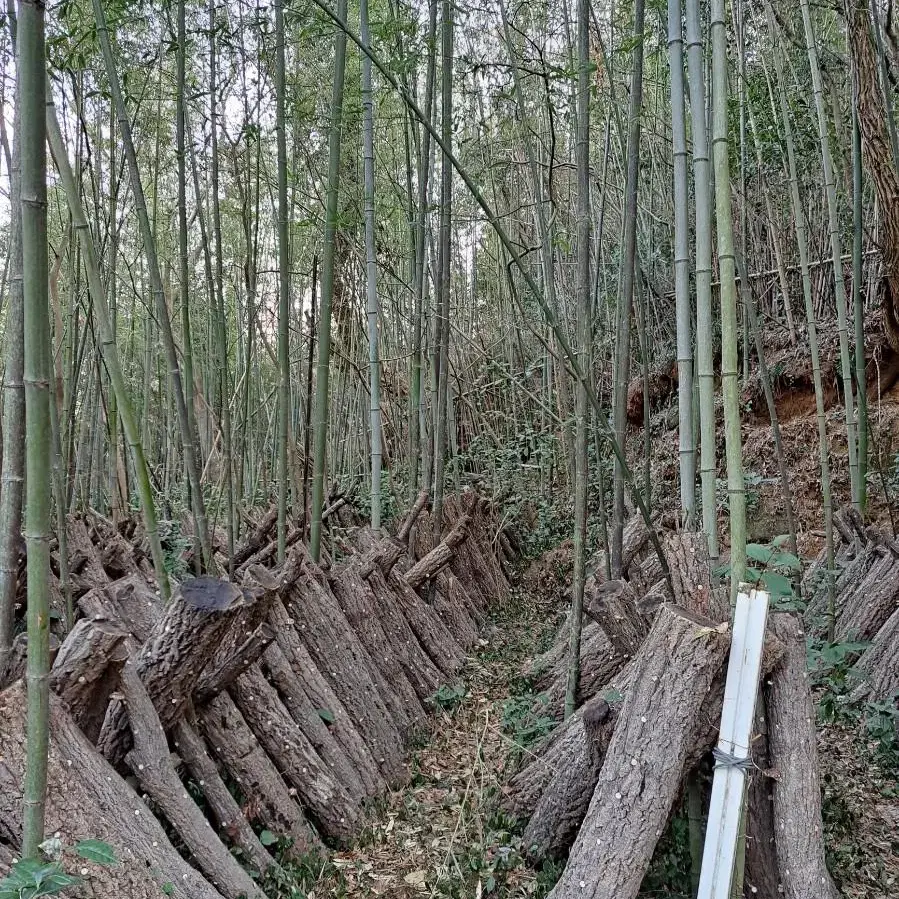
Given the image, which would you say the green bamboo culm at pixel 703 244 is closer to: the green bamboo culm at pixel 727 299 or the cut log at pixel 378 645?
the green bamboo culm at pixel 727 299

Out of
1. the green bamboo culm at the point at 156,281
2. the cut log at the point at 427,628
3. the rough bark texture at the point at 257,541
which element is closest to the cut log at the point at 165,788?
the green bamboo culm at the point at 156,281

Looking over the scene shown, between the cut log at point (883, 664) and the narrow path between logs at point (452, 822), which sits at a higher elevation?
the cut log at point (883, 664)

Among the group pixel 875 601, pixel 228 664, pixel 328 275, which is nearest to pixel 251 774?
pixel 228 664

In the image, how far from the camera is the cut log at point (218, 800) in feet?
6.23

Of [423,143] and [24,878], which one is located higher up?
[423,143]

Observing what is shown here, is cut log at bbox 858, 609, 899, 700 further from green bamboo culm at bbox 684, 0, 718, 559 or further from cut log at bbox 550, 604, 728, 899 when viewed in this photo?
cut log at bbox 550, 604, 728, 899

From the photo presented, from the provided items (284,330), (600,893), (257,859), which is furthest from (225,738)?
(284,330)

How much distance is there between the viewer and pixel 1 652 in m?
1.58

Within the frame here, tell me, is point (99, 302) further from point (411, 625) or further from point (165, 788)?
point (411, 625)

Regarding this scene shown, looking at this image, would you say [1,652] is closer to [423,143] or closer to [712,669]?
[712,669]

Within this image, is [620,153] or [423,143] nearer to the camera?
[423,143]

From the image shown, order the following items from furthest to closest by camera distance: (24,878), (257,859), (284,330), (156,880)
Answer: (284,330)
(257,859)
(156,880)
(24,878)

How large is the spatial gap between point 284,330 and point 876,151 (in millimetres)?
3130

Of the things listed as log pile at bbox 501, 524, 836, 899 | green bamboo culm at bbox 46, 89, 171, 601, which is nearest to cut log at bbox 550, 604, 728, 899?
log pile at bbox 501, 524, 836, 899
